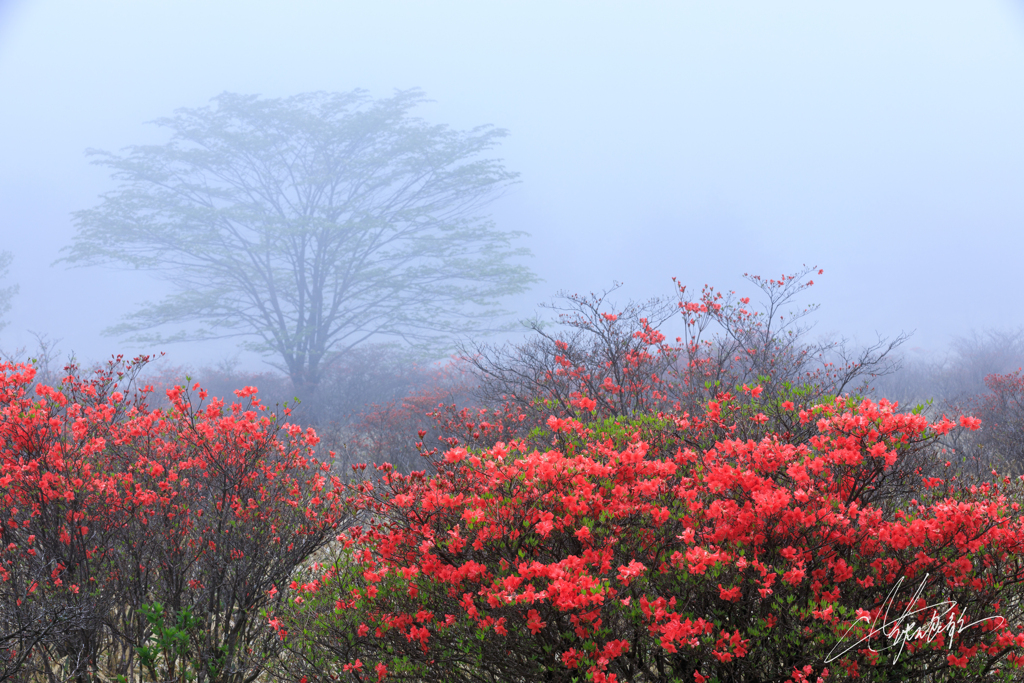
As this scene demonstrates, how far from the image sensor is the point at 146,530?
3.92 meters

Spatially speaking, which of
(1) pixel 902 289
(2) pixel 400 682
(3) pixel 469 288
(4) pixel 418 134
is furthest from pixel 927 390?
(1) pixel 902 289

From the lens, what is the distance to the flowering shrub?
92.0 inches

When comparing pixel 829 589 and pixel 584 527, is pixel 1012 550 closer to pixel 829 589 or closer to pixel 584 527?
pixel 829 589

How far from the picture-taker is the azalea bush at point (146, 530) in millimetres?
3650

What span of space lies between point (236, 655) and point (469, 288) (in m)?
17.4
